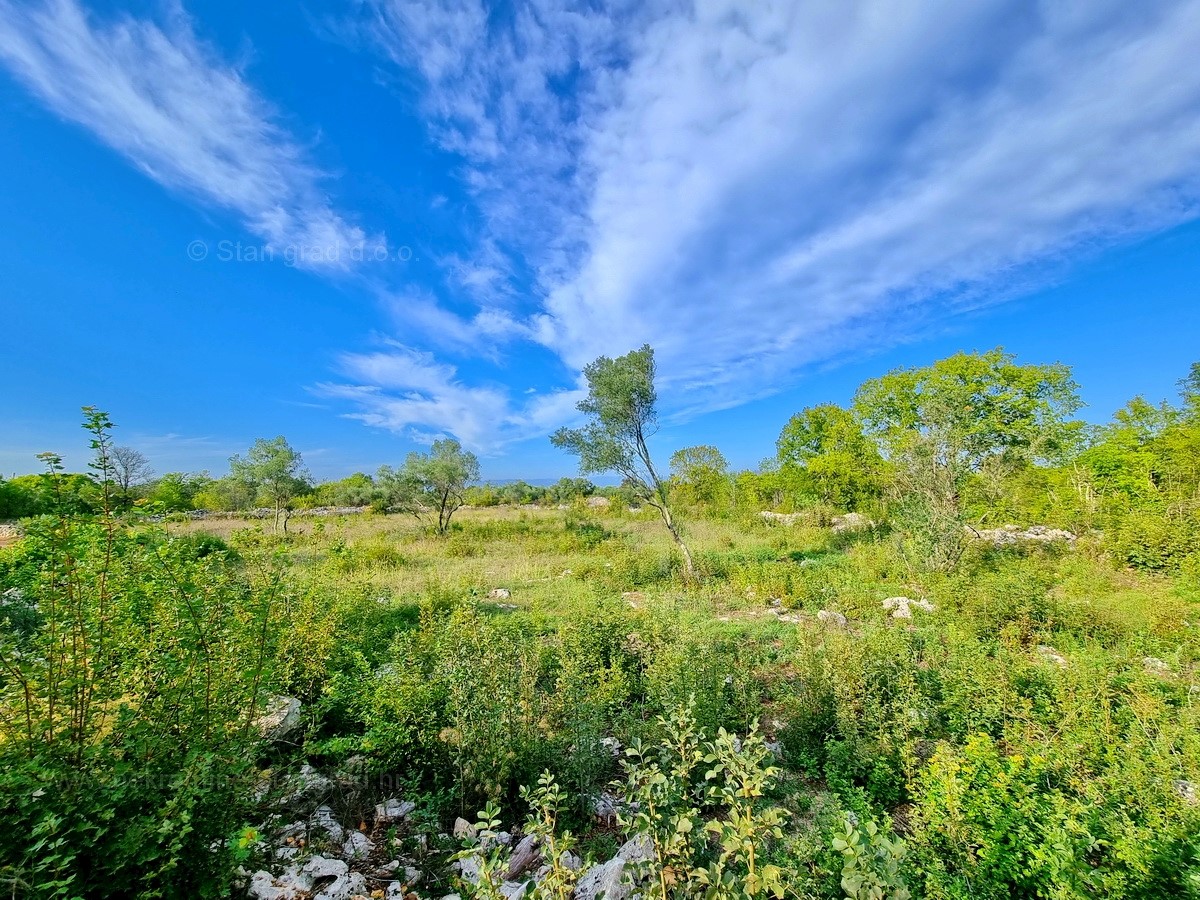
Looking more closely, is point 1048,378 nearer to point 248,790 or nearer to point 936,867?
point 936,867

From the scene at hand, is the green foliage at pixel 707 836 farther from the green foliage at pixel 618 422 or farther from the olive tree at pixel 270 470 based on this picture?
the olive tree at pixel 270 470

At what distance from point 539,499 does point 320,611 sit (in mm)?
38679

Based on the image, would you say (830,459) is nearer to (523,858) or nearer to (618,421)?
(618,421)

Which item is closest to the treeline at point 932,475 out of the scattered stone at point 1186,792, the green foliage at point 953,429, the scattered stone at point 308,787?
the green foliage at point 953,429

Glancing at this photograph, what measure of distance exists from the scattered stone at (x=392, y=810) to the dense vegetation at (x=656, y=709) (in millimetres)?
199

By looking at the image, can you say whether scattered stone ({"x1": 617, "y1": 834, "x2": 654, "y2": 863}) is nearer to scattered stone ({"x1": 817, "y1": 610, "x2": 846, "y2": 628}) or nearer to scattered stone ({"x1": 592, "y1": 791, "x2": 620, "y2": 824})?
scattered stone ({"x1": 592, "y1": 791, "x2": 620, "y2": 824})

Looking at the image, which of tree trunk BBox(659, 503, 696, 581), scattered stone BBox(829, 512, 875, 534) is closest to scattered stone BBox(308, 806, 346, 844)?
tree trunk BBox(659, 503, 696, 581)

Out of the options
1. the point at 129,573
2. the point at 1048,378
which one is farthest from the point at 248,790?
the point at 1048,378

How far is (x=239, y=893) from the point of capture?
2480mm

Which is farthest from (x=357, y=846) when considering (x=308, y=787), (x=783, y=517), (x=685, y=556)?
(x=783, y=517)

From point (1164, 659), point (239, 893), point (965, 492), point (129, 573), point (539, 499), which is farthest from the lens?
point (539, 499)

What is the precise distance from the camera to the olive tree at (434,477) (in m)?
20.9

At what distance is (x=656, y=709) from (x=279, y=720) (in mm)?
3434

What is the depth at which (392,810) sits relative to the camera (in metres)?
3.49
